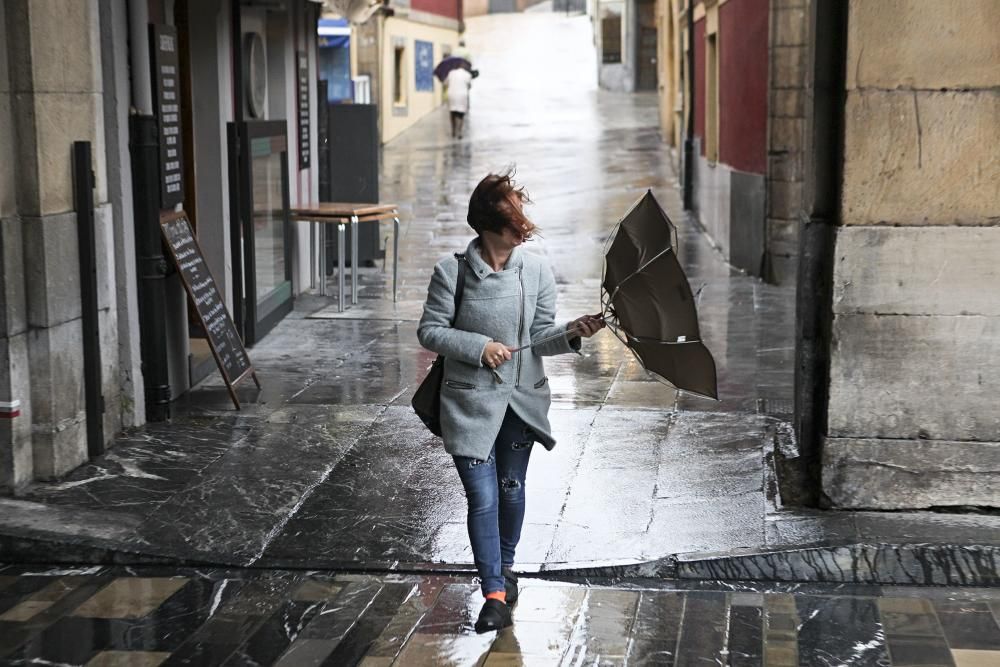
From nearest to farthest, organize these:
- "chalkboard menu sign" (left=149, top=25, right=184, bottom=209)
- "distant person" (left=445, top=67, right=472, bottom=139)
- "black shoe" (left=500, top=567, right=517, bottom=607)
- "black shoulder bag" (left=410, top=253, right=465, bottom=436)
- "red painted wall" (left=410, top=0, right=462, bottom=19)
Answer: "black shoulder bag" (left=410, top=253, right=465, bottom=436)
"black shoe" (left=500, top=567, right=517, bottom=607)
"chalkboard menu sign" (left=149, top=25, right=184, bottom=209)
"distant person" (left=445, top=67, right=472, bottom=139)
"red painted wall" (left=410, top=0, right=462, bottom=19)

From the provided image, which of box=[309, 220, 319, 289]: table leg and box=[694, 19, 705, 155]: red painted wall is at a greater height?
box=[694, 19, 705, 155]: red painted wall

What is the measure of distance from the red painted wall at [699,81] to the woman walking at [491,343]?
14.6 m

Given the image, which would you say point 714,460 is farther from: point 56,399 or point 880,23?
point 56,399

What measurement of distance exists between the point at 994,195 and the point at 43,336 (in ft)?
13.4

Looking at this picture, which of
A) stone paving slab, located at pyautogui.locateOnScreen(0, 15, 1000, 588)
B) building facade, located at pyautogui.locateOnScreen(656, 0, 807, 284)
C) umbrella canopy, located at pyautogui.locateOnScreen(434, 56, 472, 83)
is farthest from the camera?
umbrella canopy, located at pyautogui.locateOnScreen(434, 56, 472, 83)

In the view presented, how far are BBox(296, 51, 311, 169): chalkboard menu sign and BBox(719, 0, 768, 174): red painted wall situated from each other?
164 inches

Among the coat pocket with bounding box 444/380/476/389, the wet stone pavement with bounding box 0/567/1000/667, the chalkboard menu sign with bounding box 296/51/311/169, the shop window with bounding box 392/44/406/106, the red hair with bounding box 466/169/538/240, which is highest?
the shop window with bounding box 392/44/406/106

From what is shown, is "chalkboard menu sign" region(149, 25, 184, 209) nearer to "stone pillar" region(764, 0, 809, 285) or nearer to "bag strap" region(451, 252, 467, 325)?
"bag strap" region(451, 252, 467, 325)

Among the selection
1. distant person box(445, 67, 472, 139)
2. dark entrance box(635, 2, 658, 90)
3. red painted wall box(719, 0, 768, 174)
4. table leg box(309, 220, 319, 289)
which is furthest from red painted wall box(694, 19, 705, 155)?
dark entrance box(635, 2, 658, 90)

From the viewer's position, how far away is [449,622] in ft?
17.5

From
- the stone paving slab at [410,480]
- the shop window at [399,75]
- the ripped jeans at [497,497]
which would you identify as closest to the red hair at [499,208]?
the ripped jeans at [497,497]

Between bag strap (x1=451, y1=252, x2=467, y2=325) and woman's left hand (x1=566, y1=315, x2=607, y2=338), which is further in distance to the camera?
bag strap (x1=451, y1=252, x2=467, y2=325)

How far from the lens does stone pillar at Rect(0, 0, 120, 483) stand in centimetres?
660

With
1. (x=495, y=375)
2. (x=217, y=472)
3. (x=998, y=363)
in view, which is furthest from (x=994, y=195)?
(x=217, y=472)
